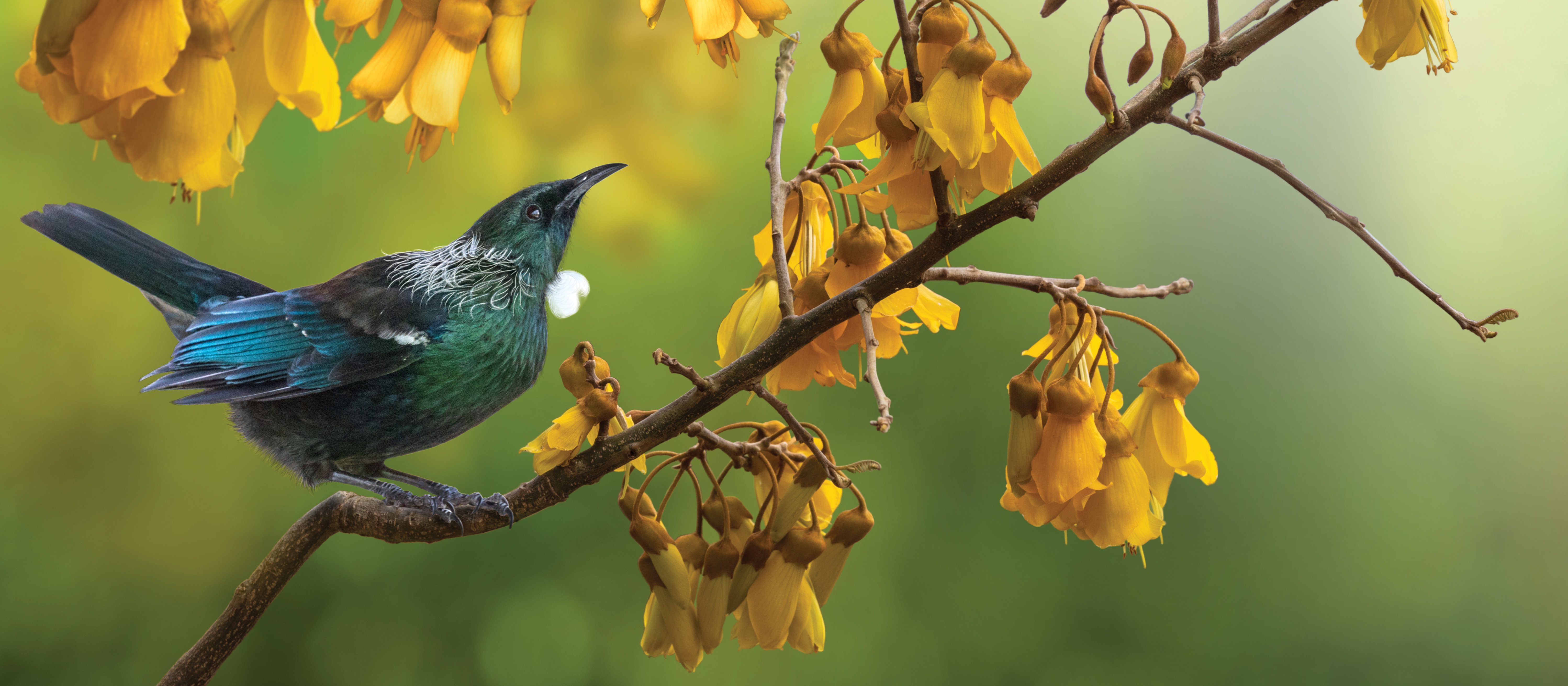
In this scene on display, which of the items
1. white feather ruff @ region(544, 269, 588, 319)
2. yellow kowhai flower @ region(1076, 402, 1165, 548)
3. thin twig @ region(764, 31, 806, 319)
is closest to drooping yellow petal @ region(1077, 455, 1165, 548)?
yellow kowhai flower @ region(1076, 402, 1165, 548)

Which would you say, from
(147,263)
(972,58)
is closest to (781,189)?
(972,58)

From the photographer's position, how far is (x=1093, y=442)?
0.50 meters

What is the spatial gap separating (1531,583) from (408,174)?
153cm

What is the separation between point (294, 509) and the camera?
3.66ft

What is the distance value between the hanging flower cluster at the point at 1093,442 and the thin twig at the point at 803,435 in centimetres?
10

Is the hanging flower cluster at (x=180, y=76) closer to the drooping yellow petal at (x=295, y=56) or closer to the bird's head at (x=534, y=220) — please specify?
the drooping yellow petal at (x=295, y=56)

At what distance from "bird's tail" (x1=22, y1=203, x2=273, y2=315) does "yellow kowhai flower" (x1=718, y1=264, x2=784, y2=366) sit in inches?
16.8

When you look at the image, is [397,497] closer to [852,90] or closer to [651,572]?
[651,572]

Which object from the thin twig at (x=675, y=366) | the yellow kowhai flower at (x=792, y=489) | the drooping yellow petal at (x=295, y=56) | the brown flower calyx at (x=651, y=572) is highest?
the drooping yellow petal at (x=295, y=56)

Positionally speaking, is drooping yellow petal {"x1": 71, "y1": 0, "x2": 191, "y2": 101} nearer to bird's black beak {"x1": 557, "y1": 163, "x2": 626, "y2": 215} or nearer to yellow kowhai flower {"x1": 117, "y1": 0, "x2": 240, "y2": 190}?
yellow kowhai flower {"x1": 117, "y1": 0, "x2": 240, "y2": 190}

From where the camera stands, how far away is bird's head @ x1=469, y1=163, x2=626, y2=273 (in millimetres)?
730

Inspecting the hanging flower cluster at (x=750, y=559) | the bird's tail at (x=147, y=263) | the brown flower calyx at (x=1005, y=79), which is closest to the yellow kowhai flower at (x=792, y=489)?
the hanging flower cluster at (x=750, y=559)

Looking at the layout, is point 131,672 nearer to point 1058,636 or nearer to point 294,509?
point 294,509

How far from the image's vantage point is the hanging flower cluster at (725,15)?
0.36 meters
